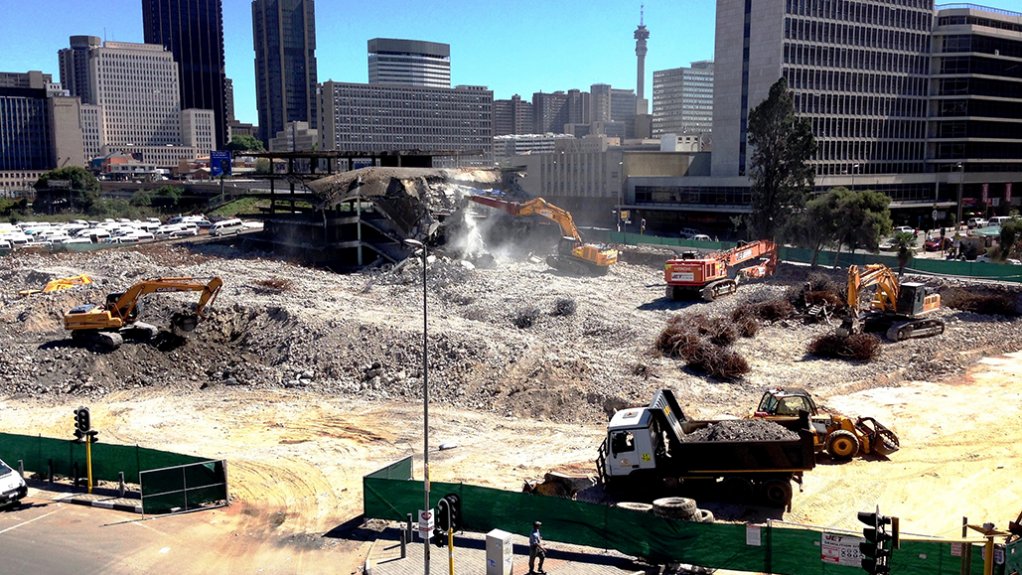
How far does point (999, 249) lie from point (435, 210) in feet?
119

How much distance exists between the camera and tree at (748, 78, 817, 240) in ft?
190

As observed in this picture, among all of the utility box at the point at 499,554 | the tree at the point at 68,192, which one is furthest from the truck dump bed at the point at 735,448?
the tree at the point at 68,192

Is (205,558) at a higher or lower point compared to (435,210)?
lower

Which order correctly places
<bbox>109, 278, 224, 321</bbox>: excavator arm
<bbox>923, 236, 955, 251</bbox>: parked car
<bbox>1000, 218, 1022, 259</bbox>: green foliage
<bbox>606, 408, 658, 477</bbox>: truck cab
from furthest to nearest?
<bbox>923, 236, 955, 251</bbox>: parked car → <bbox>1000, 218, 1022, 259</bbox>: green foliage → <bbox>109, 278, 224, 321</bbox>: excavator arm → <bbox>606, 408, 658, 477</bbox>: truck cab

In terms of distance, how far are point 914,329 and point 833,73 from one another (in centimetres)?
5518

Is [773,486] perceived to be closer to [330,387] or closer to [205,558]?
[205,558]


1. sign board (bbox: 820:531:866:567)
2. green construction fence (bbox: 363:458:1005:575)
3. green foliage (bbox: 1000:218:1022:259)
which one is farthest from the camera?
green foliage (bbox: 1000:218:1022:259)

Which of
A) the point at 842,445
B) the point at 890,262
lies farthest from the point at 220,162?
the point at 842,445

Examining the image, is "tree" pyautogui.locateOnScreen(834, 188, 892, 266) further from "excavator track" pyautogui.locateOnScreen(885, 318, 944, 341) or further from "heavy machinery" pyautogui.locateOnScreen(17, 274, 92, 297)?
"heavy machinery" pyautogui.locateOnScreen(17, 274, 92, 297)

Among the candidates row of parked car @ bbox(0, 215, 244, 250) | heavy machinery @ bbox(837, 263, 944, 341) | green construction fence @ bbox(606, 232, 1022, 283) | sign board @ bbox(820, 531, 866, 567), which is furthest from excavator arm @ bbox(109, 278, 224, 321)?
row of parked car @ bbox(0, 215, 244, 250)

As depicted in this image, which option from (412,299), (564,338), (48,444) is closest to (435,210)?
(412,299)

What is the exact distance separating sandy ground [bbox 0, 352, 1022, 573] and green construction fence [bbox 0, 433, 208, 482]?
→ 2.25 m

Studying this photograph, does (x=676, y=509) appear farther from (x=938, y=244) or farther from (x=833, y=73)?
(x=833, y=73)

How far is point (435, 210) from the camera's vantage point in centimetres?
5806
